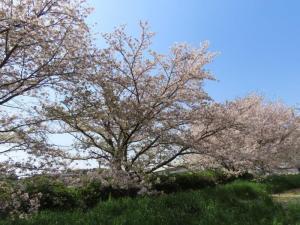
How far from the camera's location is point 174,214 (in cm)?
855

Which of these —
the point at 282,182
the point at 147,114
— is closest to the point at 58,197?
the point at 147,114

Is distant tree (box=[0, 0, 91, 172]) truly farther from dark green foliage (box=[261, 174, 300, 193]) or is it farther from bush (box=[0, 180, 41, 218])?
dark green foliage (box=[261, 174, 300, 193])

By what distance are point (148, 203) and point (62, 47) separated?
446cm

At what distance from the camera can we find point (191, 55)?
11.7 m

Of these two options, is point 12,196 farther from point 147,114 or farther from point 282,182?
point 282,182

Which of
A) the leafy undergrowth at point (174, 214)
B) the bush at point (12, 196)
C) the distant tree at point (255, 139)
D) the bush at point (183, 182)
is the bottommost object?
the leafy undergrowth at point (174, 214)

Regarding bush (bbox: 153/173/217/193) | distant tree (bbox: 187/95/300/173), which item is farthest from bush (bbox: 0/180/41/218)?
bush (bbox: 153/173/217/193)

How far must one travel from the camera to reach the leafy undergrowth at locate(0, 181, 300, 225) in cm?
783

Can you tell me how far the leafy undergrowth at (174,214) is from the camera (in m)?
7.83

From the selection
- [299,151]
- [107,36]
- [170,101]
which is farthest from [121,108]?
[299,151]

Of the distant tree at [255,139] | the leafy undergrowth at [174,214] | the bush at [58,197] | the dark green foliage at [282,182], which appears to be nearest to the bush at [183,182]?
the distant tree at [255,139]

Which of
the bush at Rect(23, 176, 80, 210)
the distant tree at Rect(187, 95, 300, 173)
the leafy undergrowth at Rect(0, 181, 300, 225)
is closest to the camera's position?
the leafy undergrowth at Rect(0, 181, 300, 225)

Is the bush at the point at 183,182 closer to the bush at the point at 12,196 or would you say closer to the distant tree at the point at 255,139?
the distant tree at the point at 255,139

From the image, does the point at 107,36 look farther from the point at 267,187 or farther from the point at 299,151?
the point at 299,151
